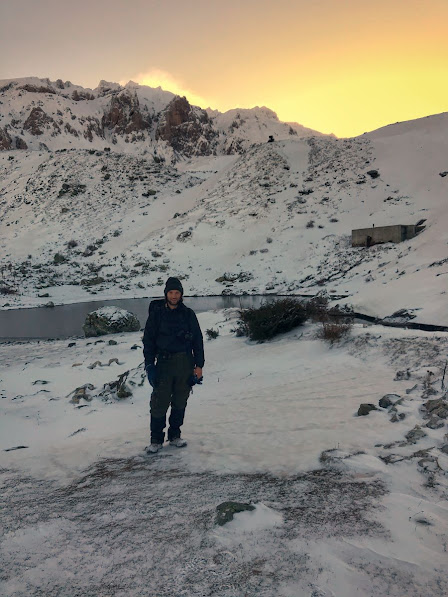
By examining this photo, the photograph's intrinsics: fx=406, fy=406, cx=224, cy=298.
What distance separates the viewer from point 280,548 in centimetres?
259

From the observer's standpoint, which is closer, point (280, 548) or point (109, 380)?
point (280, 548)

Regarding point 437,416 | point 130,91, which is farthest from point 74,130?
point 437,416

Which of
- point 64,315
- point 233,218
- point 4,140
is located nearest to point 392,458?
point 64,315

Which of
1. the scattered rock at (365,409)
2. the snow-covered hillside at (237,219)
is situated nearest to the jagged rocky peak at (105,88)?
the snow-covered hillside at (237,219)

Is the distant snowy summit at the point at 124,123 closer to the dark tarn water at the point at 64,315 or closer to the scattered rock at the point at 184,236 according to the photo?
the scattered rock at the point at 184,236

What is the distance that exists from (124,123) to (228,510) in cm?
10840

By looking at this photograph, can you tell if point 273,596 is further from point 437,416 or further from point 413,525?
point 437,416

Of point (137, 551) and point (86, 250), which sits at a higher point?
point (86, 250)

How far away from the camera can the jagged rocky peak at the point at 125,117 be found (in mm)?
98000

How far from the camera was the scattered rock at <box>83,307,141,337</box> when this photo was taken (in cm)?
1562

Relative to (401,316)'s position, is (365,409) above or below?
below

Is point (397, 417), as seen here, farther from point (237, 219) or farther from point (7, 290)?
point (237, 219)

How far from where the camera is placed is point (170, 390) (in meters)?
4.84

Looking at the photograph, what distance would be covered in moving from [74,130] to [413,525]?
10382 cm
